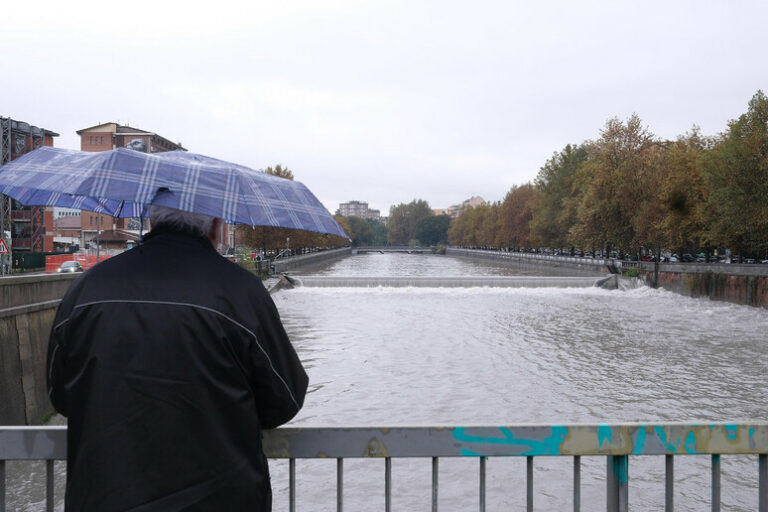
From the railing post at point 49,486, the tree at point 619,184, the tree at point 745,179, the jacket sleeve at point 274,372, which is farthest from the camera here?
the tree at point 619,184

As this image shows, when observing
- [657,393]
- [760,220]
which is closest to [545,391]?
[657,393]

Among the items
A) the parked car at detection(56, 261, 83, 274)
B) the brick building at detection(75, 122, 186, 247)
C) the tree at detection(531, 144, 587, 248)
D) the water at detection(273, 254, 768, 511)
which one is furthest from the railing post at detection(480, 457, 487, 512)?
the brick building at detection(75, 122, 186, 247)

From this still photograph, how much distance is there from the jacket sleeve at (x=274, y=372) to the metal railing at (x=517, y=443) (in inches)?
13.1

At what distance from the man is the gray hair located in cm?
9

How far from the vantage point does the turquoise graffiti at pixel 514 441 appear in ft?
8.92

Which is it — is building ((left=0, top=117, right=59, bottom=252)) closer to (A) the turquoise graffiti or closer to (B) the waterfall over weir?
(B) the waterfall over weir

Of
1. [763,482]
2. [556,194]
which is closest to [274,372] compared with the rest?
[763,482]

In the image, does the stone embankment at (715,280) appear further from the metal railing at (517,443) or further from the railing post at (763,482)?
the metal railing at (517,443)

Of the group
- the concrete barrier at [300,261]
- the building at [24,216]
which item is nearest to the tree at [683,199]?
the concrete barrier at [300,261]

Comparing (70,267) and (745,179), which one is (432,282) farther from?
(70,267)

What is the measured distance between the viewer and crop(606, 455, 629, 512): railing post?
277 cm

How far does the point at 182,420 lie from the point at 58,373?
0.53m

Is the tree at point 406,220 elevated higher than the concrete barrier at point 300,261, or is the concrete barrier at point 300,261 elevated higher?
the tree at point 406,220

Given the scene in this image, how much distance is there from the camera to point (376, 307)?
29578mm
